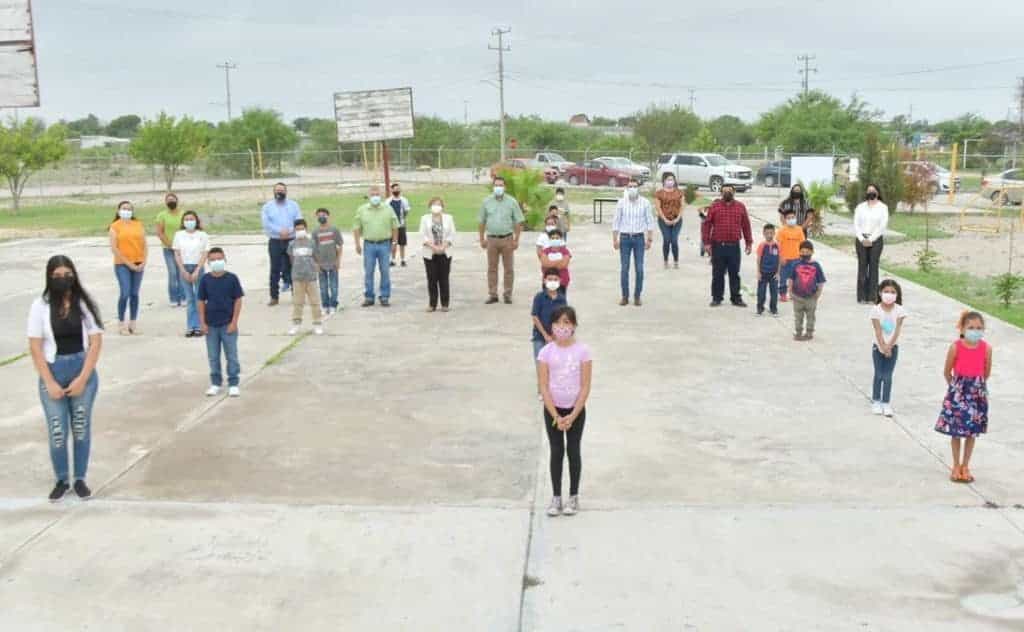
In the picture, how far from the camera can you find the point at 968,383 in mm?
6891

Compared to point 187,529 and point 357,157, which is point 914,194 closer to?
point 187,529

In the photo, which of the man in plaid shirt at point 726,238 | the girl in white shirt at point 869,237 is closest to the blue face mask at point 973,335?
the man in plaid shirt at point 726,238

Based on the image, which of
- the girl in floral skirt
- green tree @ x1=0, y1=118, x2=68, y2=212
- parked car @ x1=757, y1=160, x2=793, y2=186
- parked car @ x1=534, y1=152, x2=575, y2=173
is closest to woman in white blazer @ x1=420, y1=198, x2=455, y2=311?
the girl in floral skirt

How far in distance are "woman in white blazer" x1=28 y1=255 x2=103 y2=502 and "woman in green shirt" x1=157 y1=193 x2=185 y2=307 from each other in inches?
262

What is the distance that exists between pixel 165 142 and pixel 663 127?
24.1 m

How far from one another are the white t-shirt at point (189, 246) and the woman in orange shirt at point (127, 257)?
17.1 inches

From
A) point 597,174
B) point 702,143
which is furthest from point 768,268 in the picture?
point 702,143

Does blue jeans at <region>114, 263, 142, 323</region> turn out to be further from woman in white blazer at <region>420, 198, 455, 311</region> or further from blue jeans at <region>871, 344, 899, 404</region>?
blue jeans at <region>871, 344, 899, 404</region>

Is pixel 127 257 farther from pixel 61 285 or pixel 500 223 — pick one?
pixel 61 285

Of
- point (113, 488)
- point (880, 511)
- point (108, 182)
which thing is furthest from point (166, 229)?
point (108, 182)

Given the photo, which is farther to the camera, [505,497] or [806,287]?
[806,287]

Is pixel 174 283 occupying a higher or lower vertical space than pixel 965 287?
higher

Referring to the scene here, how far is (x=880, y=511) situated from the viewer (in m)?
6.46

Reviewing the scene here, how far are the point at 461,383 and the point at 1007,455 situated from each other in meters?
4.81
